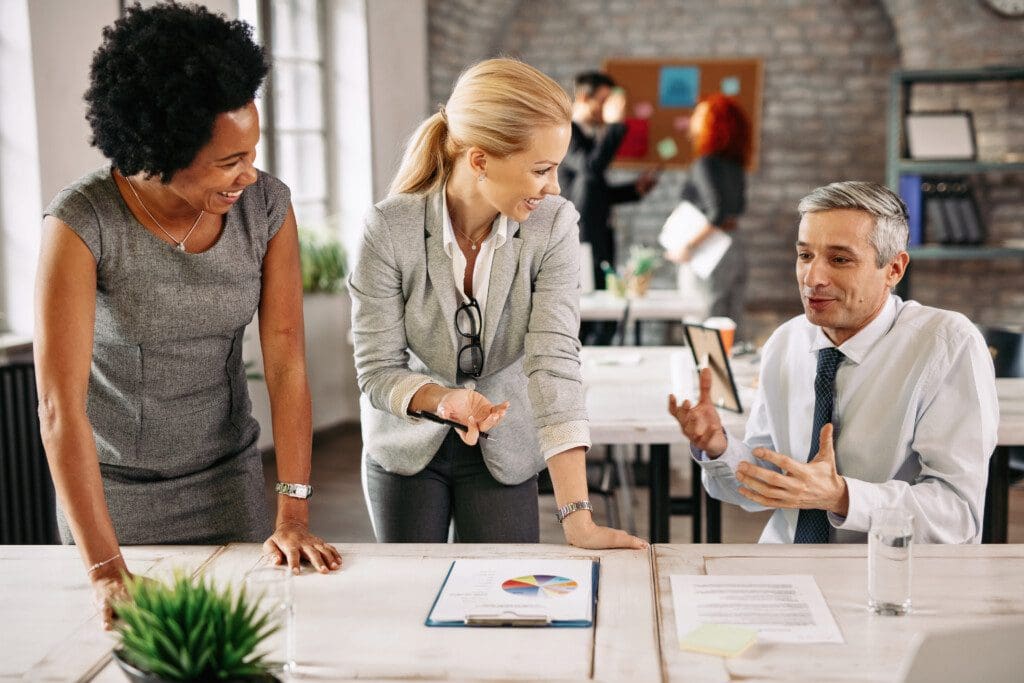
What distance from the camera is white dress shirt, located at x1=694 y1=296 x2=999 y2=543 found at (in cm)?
175

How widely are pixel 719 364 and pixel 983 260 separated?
4541mm

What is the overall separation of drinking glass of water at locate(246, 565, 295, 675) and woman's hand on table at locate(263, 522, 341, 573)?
28cm

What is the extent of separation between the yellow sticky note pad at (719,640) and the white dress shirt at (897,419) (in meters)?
0.46

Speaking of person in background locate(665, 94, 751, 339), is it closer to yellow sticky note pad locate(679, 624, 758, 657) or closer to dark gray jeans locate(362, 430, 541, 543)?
dark gray jeans locate(362, 430, 541, 543)

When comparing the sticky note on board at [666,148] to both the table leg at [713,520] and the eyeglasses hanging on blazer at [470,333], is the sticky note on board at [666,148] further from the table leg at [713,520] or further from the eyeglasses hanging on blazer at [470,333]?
the eyeglasses hanging on blazer at [470,333]

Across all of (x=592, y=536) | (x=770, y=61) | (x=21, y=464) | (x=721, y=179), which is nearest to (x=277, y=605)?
(x=592, y=536)

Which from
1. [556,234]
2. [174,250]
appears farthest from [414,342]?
[174,250]

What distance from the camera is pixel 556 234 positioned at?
73.4 inches

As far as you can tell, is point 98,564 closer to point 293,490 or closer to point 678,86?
point 293,490

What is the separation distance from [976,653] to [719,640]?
1.48ft

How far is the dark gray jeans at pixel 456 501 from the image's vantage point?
194 centimetres

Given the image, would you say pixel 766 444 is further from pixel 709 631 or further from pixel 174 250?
pixel 174 250

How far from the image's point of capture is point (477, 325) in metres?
1.88

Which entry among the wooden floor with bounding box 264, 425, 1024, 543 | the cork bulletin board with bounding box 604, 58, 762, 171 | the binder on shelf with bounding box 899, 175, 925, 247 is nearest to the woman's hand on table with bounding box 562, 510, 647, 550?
the wooden floor with bounding box 264, 425, 1024, 543
